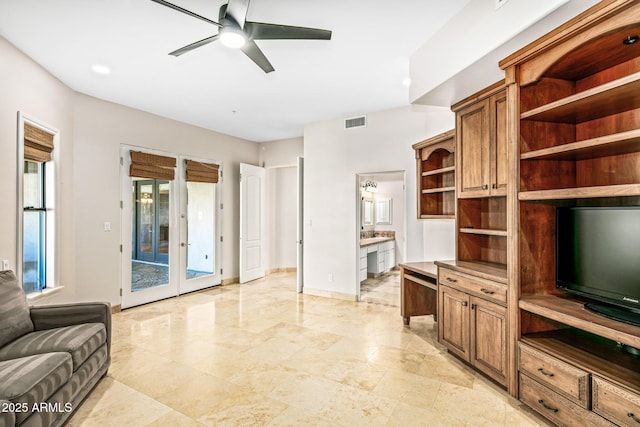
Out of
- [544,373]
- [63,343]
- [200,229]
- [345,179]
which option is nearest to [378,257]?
[345,179]

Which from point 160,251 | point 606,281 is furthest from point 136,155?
point 606,281

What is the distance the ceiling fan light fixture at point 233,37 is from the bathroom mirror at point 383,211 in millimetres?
5892

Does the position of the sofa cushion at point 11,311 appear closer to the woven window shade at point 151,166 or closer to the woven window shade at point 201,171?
the woven window shade at point 151,166

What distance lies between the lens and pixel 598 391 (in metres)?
1.79

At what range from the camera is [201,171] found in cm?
582

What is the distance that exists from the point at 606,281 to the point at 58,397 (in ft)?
11.5

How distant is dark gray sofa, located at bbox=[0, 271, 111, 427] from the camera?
179cm

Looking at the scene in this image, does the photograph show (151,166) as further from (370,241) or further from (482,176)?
(482,176)

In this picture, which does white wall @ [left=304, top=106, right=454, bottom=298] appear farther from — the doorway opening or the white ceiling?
the doorway opening

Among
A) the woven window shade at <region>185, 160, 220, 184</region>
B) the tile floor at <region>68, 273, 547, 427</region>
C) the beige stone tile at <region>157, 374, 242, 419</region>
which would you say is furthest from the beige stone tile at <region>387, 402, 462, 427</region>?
the woven window shade at <region>185, 160, 220, 184</region>

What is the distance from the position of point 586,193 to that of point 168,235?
5413mm

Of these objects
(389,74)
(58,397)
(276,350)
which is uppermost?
(389,74)

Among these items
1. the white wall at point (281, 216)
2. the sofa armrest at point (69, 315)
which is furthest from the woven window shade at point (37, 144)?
the white wall at point (281, 216)

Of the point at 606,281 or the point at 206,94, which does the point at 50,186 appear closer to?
the point at 206,94
